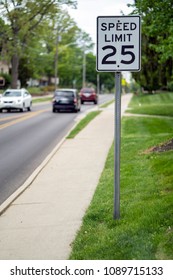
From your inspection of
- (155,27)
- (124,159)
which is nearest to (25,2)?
(155,27)

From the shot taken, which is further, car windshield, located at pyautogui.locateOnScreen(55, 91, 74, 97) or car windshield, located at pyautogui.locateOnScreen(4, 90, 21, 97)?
car windshield, located at pyautogui.locateOnScreen(4, 90, 21, 97)

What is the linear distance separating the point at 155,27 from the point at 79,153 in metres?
6.58

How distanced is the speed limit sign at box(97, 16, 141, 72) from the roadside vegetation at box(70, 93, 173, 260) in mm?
1897

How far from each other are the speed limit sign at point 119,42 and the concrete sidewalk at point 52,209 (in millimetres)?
2191

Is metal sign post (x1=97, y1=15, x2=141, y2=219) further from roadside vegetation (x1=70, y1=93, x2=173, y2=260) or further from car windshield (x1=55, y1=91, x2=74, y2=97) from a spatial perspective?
car windshield (x1=55, y1=91, x2=74, y2=97)

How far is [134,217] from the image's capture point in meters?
6.91

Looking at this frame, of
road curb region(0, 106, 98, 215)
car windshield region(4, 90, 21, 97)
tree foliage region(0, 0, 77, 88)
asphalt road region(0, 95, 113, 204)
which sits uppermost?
tree foliage region(0, 0, 77, 88)

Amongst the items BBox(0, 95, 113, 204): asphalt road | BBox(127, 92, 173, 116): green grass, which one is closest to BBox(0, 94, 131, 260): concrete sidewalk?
BBox(0, 95, 113, 204): asphalt road

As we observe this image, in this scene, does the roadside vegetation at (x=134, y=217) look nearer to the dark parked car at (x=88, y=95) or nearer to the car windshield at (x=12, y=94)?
the car windshield at (x=12, y=94)

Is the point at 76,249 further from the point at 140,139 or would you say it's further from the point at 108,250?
the point at 140,139

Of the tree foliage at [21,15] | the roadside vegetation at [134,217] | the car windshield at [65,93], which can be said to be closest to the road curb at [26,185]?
the roadside vegetation at [134,217]

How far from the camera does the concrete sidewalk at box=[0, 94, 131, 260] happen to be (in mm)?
6230

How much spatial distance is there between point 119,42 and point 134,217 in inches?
87.5
